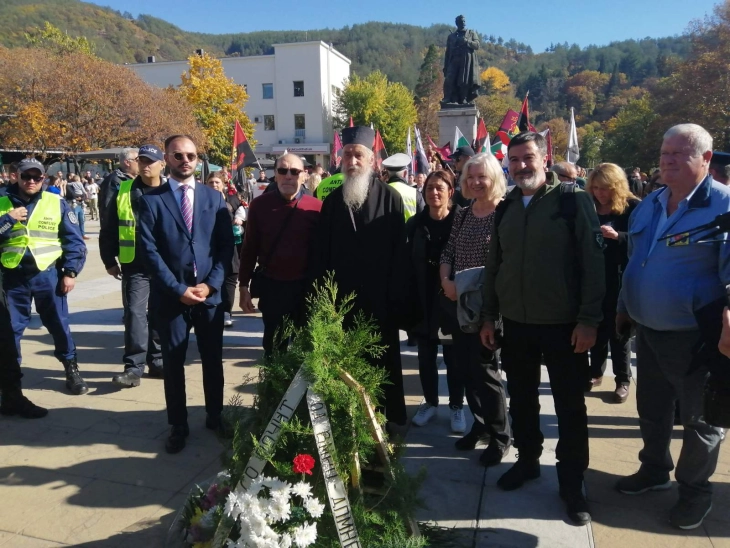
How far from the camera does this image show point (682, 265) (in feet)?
9.01

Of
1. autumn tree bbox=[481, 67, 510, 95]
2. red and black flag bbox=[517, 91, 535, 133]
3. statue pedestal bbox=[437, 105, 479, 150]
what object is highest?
autumn tree bbox=[481, 67, 510, 95]

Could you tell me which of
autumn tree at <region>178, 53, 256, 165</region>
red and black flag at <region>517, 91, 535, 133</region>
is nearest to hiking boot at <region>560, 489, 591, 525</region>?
red and black flag at <region>517, 91, 535, 133</region>

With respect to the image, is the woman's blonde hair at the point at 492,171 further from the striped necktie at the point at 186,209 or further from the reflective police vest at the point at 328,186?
the reflective police vest at the point at 328,186

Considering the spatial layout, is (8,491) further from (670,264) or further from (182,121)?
(182,121)

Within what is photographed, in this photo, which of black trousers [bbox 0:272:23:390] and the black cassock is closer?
the black cassock

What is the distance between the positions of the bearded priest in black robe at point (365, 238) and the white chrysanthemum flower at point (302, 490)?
141cm

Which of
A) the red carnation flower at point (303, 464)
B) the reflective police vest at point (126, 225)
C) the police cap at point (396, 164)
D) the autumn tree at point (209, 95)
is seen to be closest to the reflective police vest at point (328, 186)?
the police cap at point (396, 164)

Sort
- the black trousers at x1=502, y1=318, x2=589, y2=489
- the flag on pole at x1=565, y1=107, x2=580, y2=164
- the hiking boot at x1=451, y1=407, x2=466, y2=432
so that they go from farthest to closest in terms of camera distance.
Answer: the flag on pole at x1=565, y1=107, x2=580, y2=164 → the hiking boot at x1=451, y1=407, x2=466, y2=432 → the black trousers at x1=502, y1=318, x2=589, y2=489

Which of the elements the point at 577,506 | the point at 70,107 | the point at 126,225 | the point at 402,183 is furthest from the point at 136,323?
the point at 70,107

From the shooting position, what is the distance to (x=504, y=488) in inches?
126

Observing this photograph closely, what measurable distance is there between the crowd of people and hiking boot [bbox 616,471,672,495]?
1 centimetres

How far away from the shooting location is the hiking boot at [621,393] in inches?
181

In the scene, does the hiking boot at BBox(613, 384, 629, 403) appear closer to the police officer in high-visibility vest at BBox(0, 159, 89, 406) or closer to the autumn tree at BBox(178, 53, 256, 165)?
the police officer in high-visibility vest at BBox(0, 159, 89, 406)

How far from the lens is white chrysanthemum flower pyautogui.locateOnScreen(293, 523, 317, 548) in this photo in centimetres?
211
